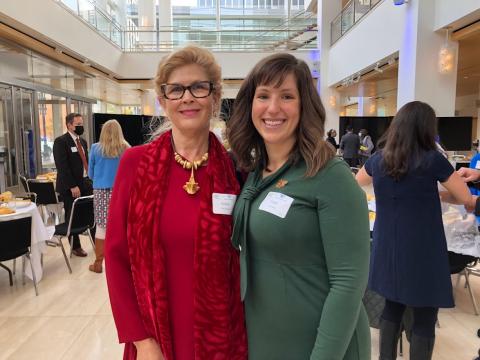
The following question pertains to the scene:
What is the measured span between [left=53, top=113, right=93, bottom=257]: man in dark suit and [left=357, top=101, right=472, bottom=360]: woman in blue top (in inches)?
160

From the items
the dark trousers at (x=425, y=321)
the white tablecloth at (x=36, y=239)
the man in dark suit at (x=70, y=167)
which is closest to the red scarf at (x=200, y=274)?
the dark trousers at (x=425, y=321)

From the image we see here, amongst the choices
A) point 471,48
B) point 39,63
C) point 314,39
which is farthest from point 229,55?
point 471,48

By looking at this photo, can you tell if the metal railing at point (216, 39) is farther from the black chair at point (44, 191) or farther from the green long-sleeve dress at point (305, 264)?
the green long-sleeve dress at point (305, 264)

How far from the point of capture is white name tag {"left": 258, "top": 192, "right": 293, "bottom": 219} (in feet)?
3.36

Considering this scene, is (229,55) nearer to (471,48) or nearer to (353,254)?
(471,48)

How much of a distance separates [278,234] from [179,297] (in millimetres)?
379

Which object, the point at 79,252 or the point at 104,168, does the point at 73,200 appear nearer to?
the point at 79,252

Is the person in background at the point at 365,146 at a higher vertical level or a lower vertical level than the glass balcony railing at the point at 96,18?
lower

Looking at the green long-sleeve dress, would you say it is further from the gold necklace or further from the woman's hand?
the woman's hand

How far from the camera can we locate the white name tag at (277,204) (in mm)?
1023

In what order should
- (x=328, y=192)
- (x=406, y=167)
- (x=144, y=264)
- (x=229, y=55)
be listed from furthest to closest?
1. (x=229, y=55)
2. (x=406, y=167)
3. (x=144, y=264)
4. (x=328, y=192)

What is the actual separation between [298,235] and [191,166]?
0.41m

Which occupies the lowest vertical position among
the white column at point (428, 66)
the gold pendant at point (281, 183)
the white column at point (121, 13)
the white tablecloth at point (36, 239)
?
the white tablecloth at point (36, 239)

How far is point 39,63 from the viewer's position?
348 inches
